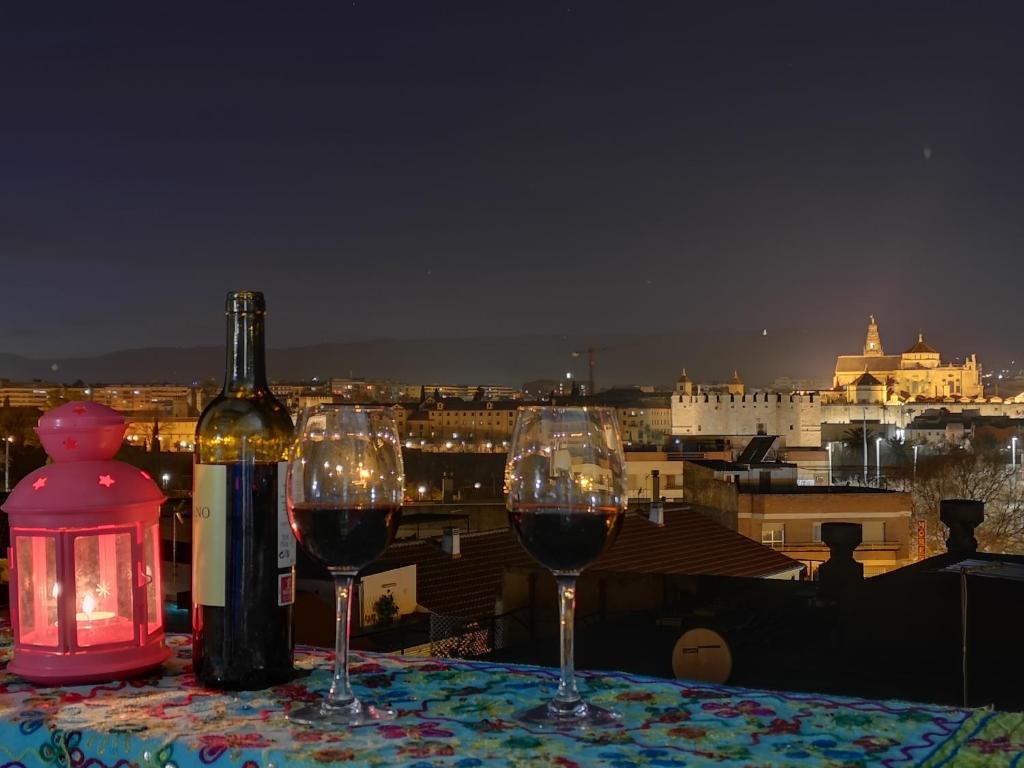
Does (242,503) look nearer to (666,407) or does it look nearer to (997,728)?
(997,728)

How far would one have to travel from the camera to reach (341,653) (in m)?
0.97

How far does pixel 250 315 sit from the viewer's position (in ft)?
3.73

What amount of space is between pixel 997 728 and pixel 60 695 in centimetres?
80

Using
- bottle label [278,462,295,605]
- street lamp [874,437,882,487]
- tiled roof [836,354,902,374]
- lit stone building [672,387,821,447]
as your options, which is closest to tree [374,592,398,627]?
bottle label [278,462,295,605]

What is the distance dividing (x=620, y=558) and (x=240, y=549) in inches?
382

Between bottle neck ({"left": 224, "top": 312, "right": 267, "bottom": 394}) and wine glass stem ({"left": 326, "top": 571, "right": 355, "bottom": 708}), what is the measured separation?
0.84 feet

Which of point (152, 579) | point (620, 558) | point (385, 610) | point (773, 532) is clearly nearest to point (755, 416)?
point (773, 532)

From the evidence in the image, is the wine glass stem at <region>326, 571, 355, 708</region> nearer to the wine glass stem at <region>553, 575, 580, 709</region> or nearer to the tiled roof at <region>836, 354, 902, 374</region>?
the wine glass stem at <region>553, 575, 580, 709</region>

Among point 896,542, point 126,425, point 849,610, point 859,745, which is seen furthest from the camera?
point 896,542

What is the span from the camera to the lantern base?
1.10 meters

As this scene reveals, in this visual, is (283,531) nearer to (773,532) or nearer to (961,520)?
(961,520)

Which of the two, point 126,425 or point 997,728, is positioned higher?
point 126,425

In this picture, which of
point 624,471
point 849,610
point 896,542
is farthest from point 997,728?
point 896,542

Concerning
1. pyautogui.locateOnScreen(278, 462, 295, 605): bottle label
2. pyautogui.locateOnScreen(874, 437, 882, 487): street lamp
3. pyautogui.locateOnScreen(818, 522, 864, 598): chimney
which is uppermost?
pyautogui.locateOnScreen(278, 462, 295, 605): bottle label
